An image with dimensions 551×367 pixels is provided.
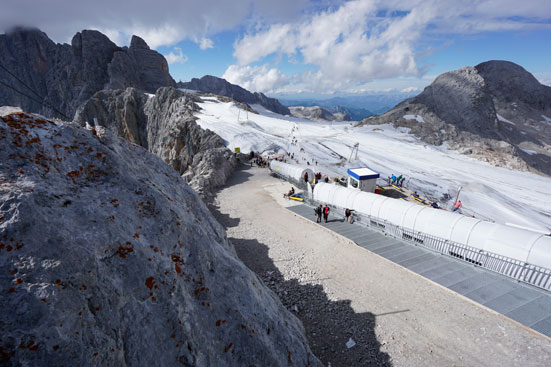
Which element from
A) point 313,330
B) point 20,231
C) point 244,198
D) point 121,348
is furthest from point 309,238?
point 20,231

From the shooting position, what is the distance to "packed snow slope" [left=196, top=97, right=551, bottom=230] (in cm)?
2889

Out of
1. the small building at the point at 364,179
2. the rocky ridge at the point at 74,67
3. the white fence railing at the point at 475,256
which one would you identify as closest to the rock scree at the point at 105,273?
the white fence railing at the point at 475,256

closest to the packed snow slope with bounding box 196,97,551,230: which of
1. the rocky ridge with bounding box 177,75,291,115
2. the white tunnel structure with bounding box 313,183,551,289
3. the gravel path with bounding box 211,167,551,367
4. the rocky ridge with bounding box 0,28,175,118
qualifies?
the white tunnel structure with bounding box 313,183,551,289

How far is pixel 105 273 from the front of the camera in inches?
154

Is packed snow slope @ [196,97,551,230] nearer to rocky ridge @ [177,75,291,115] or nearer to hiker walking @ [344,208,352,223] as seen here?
hiker walking @ [344,208,352,223]

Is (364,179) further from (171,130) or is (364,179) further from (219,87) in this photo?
(219,87)

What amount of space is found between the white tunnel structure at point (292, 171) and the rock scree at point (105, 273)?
71.8 feet

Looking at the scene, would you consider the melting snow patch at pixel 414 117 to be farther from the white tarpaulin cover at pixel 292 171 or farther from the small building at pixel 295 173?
the small building at pixel 295 173

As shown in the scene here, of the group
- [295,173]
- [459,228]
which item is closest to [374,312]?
[459,228]

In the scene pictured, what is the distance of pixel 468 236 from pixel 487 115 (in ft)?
237

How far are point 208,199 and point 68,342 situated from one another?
2062 cm

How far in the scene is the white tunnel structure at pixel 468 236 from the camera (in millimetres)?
10969

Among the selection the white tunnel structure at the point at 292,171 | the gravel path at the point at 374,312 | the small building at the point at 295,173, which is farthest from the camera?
the white tunnel structure at the point at 292,171

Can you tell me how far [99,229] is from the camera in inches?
163
